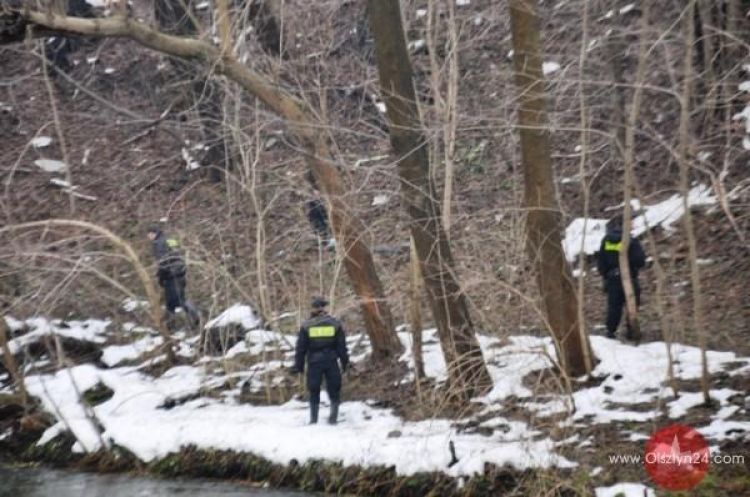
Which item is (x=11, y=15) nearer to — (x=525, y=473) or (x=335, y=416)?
(x=335, y=416)

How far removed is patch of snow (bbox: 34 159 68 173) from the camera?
24984 mm

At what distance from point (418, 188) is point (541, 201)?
1588 mm

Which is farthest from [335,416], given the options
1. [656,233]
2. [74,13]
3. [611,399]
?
[74,13]

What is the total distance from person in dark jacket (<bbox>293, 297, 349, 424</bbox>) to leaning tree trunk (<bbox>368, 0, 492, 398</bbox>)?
1.40 m

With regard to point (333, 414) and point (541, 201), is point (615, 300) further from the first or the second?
point (333, 414)

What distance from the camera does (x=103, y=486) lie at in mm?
11586

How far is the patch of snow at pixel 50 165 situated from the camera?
2498cm

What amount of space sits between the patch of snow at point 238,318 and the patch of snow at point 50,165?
11.8 metres

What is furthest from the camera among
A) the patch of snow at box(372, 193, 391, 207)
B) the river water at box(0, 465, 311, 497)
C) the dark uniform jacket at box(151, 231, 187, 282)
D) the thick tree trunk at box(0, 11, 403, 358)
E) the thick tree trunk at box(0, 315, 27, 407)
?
the patch of snow at box(372, 193, 391, 207)

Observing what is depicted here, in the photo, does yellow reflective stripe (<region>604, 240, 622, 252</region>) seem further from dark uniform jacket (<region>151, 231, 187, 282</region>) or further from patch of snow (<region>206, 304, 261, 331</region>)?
dark uniform jacket (<region>151, 231, 187, 282</region>)

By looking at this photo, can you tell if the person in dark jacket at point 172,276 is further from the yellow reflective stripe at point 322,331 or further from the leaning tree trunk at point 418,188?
the leaning tree trunk at point 418,188

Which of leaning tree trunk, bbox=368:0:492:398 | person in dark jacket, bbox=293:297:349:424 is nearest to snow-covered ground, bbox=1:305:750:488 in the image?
person in dark jacket, bbox=293:297:349:424


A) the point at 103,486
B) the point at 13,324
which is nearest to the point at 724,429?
the point at 103,486

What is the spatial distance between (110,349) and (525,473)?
10329 mm
